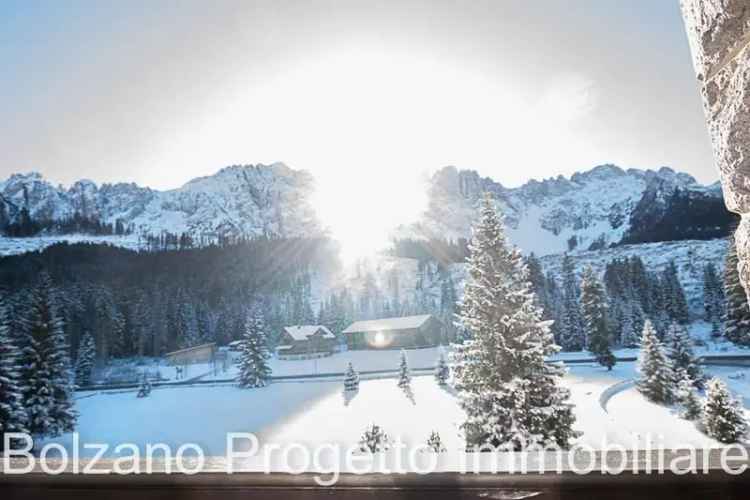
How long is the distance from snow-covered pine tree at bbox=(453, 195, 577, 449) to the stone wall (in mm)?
7034

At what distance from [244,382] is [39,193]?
1959 centimetres

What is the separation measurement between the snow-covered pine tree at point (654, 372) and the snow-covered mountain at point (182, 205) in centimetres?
1861

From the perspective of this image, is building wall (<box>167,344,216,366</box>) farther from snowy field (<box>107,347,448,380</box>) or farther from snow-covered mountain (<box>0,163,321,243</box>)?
snow-covered mountain (<box>0,163,321,243</box>)

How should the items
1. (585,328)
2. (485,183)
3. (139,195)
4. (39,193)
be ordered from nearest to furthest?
1. (585,328)
2. (39,193)
3. (139,195)
4. (485,183)

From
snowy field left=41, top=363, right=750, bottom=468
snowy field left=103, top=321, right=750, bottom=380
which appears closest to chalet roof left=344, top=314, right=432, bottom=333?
snowy field left=103, top=321, right=750, bottom=380

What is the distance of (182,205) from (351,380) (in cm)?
2132

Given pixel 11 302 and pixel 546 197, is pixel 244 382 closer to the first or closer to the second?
pixel 11 302

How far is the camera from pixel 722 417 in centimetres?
1001

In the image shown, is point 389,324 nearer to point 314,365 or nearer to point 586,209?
point 314,365

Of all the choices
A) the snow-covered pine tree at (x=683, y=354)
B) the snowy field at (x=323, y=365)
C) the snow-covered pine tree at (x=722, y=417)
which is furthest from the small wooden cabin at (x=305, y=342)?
the snow-covered pine tree at (x=722, y=417)

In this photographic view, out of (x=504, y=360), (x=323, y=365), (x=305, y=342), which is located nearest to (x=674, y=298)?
(x=504, y=360)

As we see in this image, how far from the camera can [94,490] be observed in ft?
2.27

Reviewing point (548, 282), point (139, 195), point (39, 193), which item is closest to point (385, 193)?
point (548, 282)

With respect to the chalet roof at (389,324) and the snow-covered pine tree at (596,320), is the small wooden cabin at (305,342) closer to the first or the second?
the chalet roof at (389,324)
